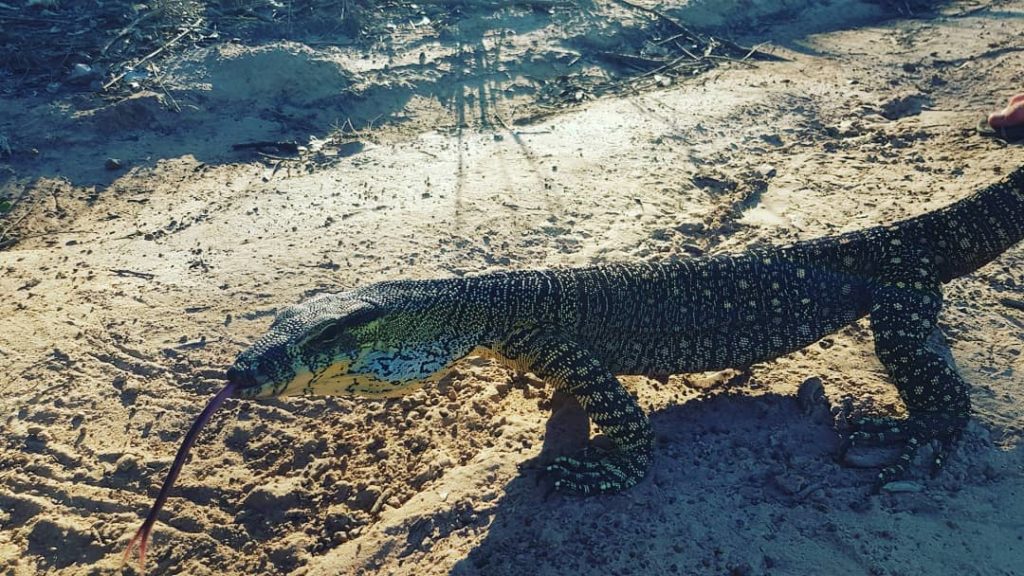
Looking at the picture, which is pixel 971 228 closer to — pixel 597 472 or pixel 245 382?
pixel 597 472

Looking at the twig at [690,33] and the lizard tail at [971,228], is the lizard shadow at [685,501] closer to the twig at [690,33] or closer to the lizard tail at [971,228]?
the lizard tail at [971,228]

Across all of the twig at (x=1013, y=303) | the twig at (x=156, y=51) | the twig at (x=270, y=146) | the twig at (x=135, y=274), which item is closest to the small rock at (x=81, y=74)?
the twig at (x=156, y=51)

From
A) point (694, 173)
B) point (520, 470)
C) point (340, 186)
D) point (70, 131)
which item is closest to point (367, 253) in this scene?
point (340, 186)

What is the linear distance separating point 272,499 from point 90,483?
4.34ft

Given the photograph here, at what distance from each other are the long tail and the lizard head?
3.75 m

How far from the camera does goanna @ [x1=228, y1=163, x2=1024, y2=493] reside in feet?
13.9

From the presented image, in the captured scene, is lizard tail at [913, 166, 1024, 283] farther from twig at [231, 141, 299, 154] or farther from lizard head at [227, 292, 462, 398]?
twig at [231, 141, 299, 154]

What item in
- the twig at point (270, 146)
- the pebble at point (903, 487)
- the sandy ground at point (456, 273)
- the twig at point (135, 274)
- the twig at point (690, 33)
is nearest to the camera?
the sandy ground at point (456, 273)

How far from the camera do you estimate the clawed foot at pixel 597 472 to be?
13.9 ft

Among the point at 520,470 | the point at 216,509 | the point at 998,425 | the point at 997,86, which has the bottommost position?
→ the point at 216,509

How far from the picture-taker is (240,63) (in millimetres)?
11180

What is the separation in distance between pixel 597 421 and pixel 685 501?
0.72 meters

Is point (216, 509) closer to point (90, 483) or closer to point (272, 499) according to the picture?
point (272, 499)

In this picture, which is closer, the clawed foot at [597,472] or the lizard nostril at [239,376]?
the lizard nostril at [239,376]
